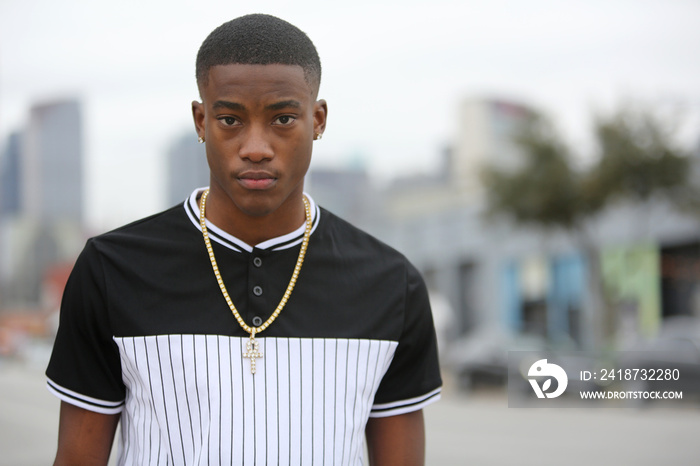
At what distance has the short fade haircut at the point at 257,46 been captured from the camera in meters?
2.02

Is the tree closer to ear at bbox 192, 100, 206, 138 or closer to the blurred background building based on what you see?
the blurred background building

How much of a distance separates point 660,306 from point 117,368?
2583 centimetres

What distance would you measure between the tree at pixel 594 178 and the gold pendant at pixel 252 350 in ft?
64.7

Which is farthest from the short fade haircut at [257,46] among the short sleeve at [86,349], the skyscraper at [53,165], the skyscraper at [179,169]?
the skyscraper at [53,165]

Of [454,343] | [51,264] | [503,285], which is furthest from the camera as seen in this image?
[51,264]

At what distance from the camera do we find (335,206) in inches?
2208

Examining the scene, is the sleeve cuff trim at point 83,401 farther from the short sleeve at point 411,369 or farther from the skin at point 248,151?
the short sleeve at point 411,369

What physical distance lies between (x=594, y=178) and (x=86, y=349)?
20349mm

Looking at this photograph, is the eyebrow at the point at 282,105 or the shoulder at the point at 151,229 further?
the shoulder at the point at 151,229

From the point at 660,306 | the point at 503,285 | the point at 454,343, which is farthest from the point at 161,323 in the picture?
the point at 454,343

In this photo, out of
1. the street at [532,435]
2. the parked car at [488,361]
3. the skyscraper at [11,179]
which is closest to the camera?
the street at [532,435]

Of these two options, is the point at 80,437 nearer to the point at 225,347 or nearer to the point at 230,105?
the point at 225,347

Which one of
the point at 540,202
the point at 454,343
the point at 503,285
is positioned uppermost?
the point at 540,202

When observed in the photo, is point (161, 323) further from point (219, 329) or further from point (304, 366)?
point (304, 366)
